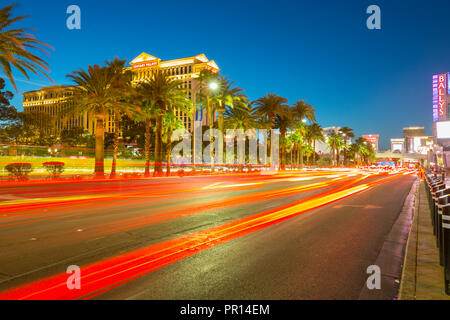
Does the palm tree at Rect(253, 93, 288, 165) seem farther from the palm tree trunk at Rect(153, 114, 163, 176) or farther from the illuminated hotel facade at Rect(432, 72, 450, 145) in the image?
the illuminated hotel facade at Rect(432, 72, 450, 145)

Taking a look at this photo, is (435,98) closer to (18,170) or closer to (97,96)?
(97,96)

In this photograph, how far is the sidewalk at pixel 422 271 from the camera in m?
3.61

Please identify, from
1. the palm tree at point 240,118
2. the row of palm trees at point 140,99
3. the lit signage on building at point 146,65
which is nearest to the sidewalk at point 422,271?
the row of palm trees at point 140,99

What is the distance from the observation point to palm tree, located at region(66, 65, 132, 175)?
2645 centimetres

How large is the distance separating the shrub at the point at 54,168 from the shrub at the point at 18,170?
4.49 ft

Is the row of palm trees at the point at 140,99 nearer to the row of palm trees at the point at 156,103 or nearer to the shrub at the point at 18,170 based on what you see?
the row of palm trees at the point at 156,103

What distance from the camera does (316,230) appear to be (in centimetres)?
736

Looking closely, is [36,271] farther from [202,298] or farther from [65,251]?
[202,298]

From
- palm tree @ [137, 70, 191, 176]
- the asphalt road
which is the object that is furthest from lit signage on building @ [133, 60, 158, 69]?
the asphalt road

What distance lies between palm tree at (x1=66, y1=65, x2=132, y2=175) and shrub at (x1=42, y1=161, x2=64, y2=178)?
332 cm

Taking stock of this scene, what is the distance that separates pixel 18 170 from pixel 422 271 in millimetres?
24574
